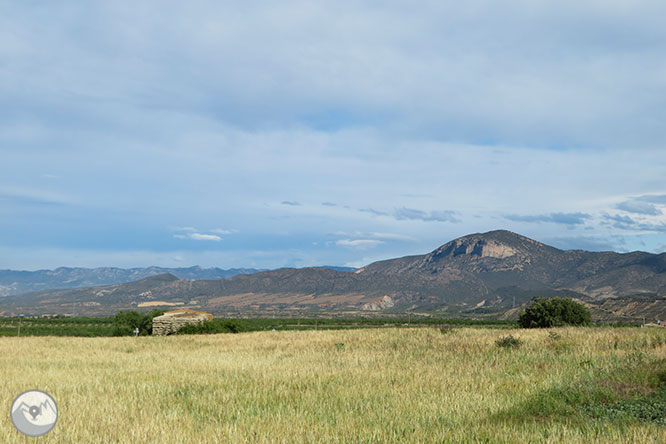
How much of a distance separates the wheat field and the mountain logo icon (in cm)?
344

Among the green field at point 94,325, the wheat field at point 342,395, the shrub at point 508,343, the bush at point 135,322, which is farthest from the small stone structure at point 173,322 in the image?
the shrub at point 508,343

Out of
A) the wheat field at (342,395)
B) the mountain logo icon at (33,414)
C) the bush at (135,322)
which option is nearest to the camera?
the mountain logo icon at (33,414)

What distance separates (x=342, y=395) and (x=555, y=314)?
58709 millimetres

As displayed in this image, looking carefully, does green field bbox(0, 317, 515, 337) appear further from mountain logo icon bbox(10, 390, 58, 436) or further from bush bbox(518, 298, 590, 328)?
mountain logo icon bbox(10, 390, 58, 436)

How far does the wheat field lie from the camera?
827 centimetres

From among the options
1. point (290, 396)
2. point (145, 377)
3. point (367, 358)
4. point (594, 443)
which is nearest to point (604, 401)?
point (594, 443)

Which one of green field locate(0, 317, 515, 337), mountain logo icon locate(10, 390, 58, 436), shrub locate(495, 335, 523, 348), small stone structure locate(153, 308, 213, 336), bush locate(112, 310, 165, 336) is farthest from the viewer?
green field locate(0, 317, 515, 337)

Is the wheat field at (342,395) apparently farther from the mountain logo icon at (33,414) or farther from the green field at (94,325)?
the green field at (94,325)

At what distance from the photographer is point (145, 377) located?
52.0 ft

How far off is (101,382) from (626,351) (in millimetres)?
17318

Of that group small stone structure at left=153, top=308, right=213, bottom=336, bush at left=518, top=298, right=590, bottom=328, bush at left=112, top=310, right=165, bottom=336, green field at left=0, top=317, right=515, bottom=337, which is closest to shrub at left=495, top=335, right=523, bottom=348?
green field at left=0, top=317, right=515, bottom=337

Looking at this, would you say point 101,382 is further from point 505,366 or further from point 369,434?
point 505,366

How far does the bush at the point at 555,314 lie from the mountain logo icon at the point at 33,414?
64382 mm

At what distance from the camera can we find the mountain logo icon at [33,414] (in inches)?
176
